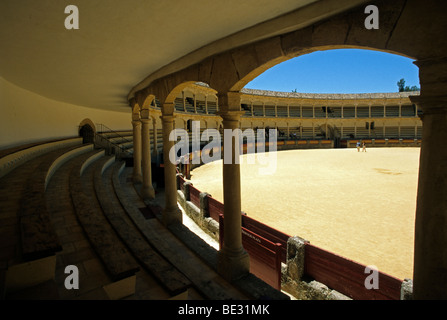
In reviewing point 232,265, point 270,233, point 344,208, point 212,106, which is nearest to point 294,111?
point 212,106

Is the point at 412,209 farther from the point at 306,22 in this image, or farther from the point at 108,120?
the point at 108,120

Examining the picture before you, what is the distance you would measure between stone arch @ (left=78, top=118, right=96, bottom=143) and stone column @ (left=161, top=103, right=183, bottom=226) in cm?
1025

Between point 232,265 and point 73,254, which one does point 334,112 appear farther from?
point 73,254

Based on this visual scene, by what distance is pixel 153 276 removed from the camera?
3.25 metres

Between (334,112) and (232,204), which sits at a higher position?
(334,112)

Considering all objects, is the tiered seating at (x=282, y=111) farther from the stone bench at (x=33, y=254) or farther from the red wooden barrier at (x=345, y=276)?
the stone bench at (x=33, y=254)

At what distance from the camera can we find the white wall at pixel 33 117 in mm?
6746

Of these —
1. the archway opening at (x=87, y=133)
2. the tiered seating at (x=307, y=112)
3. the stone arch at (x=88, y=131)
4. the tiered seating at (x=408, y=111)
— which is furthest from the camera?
the tiered seating at (x=307, y=112)

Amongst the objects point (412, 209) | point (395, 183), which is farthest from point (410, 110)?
point (412, 209)

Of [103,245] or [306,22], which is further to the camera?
[103,245]

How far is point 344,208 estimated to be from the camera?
8203 mm

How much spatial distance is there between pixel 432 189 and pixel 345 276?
2.67 m

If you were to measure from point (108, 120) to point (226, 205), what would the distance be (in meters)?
14.4

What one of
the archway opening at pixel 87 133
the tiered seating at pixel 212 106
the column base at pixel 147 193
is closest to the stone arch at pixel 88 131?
the archway opening at pixel 87 133
